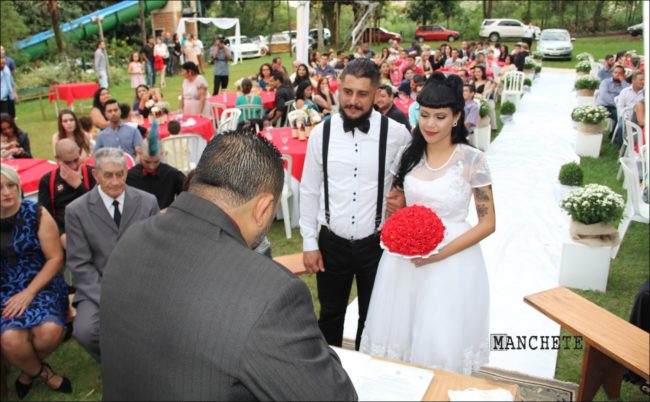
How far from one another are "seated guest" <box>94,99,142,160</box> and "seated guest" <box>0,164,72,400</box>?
9.59ft

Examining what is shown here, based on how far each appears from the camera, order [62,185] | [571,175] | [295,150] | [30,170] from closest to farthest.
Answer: [62,185], [30,170], [295,150], [571,175]

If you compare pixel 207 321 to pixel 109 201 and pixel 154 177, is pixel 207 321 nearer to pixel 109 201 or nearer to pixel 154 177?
pixel 109 201

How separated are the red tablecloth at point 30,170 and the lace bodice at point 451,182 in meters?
4.41

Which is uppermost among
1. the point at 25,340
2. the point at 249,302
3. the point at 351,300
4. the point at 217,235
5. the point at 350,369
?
the point at 217,235

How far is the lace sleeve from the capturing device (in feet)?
9.70

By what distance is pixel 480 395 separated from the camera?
89.7 inches

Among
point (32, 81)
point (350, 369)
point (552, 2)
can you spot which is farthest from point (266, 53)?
point (350, 369)

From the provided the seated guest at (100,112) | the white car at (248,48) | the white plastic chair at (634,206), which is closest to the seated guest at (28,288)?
the seated guest at (100,112)

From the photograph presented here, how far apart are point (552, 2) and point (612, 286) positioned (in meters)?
10.1

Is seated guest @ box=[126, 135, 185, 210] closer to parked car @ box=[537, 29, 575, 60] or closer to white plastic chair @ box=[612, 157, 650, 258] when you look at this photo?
white plastic chair @ box=[612, 157, 650, 258]

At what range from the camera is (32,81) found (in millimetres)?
19172

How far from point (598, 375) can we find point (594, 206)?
1.96m

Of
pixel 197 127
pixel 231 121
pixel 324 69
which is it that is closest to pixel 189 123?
pixel 197 127

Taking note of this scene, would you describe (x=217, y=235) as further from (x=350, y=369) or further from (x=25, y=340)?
(x=25, y=340)
